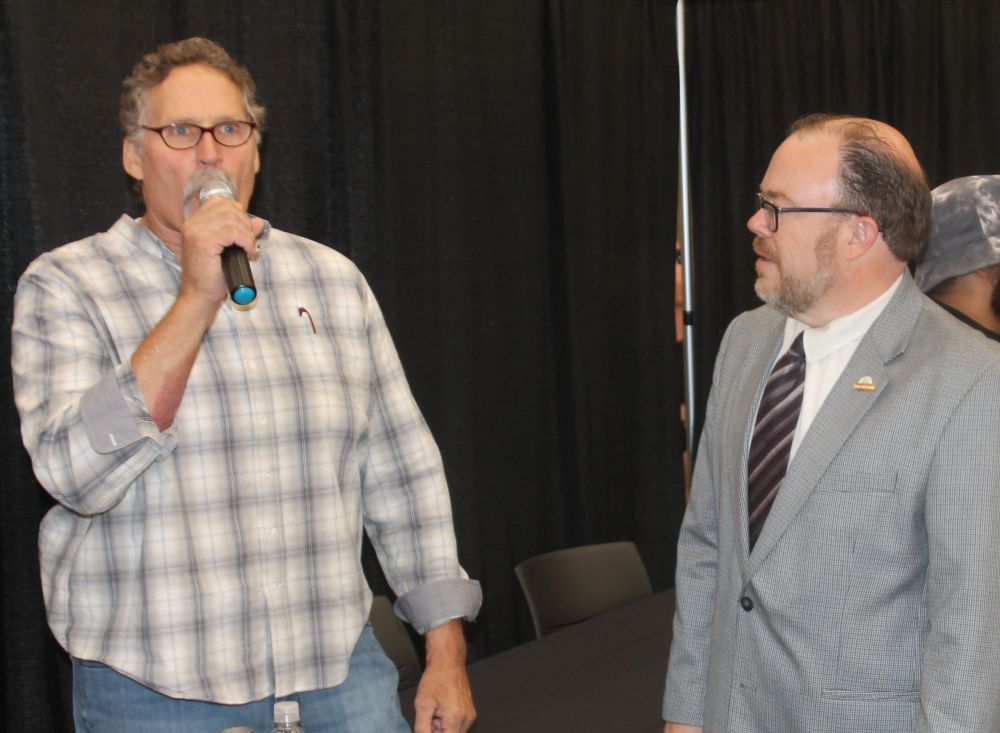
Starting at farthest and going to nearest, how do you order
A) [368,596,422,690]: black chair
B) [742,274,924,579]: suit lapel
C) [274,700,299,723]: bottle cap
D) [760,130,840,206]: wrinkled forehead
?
1. [368,596,422,690]: black chair
2. [760,130,840,206]: wrinkled forehead
3. [742,274,924,579]: suit lapel
4. [274,700,299,723]: bottle cap

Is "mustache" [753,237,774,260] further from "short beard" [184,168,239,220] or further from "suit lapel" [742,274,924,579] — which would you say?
"short beard" [184,168,239,220]

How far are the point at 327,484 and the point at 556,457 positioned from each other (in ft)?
10.1

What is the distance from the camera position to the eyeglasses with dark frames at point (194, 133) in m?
1.86

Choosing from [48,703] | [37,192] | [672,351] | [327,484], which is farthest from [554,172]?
[327,484]

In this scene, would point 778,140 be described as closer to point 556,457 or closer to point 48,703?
point 556,457

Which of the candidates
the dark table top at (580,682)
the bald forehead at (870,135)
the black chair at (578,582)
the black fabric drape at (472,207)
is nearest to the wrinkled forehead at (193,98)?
the bald forehead at (870,135)

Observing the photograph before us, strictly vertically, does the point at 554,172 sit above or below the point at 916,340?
above

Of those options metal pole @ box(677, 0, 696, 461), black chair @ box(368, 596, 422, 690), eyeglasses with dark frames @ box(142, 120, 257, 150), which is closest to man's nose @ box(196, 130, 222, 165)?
eyeglasses with dark frames @ box(142, 120, 257, 150)

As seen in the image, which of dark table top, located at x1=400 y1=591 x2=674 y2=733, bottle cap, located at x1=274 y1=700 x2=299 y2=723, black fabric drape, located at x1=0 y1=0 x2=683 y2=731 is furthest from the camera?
black fabric drape, located at x1=0 y1=0 x2=683 y2=731

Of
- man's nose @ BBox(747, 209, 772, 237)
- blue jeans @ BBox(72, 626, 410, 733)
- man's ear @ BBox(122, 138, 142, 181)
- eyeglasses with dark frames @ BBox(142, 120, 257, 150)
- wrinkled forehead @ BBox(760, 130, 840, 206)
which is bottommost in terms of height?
blue jeans @ BBox(72, 626, 410, 733)

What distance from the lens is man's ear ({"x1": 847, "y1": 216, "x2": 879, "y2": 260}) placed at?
1.89 metres

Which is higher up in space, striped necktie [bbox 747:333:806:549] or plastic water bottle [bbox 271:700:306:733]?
striped necktie [bbox 747:333:806:549]

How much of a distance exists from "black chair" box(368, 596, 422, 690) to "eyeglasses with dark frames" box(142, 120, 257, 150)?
1.45m

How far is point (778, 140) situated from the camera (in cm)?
564
